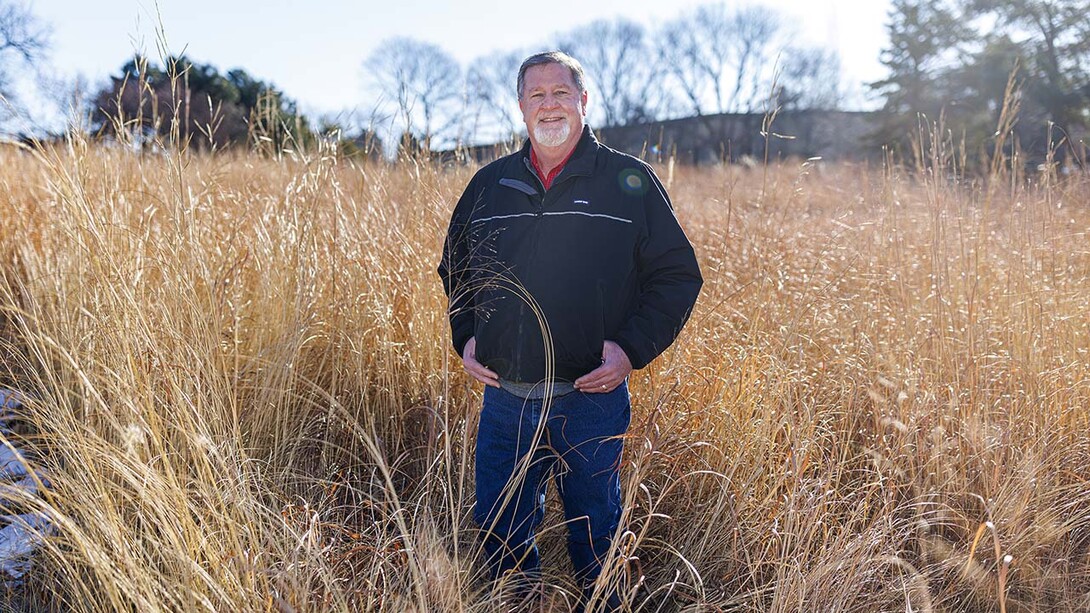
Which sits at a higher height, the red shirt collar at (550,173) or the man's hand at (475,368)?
the red shirt collar at (550,173)

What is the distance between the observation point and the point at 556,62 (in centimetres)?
220

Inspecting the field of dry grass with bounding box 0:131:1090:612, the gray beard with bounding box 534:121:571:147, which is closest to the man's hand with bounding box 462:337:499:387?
the field of dry grass with bounding box 0:131:1090:612

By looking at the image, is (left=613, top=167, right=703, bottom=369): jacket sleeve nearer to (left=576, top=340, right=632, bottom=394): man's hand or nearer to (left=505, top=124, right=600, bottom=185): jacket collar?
(left=576, top=340, right=632, bottom=394): man's hand

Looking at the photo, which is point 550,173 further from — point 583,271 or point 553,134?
point 583,271

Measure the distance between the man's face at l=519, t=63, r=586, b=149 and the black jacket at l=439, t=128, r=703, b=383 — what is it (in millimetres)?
69

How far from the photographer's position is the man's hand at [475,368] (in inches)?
88.3

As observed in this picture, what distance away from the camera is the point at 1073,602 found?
232 centimetres

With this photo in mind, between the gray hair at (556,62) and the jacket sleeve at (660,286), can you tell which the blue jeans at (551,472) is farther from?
the gray hair at (556,62)

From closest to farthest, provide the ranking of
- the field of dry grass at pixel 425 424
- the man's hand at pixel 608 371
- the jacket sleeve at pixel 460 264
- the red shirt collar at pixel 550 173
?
1. the field of dry grass at pixel 425 424
2. the man's hand at pixel 608 371
3. the red shirt collar at pixel 550 173
4. the jacket sleeve at pixel 460 264

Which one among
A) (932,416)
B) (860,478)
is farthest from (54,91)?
(932,416)

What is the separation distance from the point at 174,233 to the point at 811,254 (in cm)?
342

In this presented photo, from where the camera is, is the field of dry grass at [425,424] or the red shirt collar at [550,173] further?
the red shirt collar at [550,173]

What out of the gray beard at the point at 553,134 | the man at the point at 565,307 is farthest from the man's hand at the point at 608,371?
the gray beard at the point at 553,134

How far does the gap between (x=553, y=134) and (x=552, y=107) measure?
0.25ft
